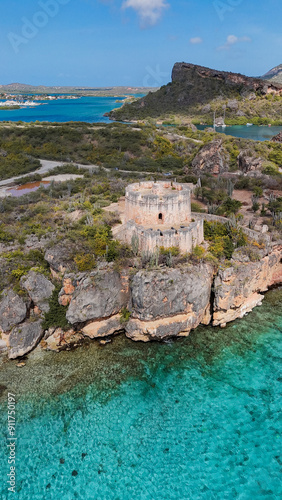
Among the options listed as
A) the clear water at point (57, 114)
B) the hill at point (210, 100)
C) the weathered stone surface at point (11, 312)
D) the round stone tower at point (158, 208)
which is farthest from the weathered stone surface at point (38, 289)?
the hill at point (210, 100)

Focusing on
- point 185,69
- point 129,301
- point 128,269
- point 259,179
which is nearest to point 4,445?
point 129,301

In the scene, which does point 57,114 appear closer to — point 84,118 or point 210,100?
point 84,118

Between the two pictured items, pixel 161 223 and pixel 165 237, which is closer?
pixel 165 237

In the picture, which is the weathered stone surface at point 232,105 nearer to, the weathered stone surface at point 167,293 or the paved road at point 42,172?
the paved road at point 42,172

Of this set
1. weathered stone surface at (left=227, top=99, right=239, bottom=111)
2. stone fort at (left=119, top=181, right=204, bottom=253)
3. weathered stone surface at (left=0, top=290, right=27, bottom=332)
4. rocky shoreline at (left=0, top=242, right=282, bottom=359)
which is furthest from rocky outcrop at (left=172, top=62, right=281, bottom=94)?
weathered stone surface at (left=0, top=290, right=27, bottom=332)

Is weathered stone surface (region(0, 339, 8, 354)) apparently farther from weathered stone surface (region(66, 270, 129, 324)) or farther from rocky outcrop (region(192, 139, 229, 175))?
rocky outcrop (region(192, 139, 229, 175))

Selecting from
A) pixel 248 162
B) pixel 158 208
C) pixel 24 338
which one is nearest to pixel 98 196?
pixel 158 208

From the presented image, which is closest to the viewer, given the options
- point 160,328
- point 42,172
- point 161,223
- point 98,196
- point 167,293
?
point 167,293
